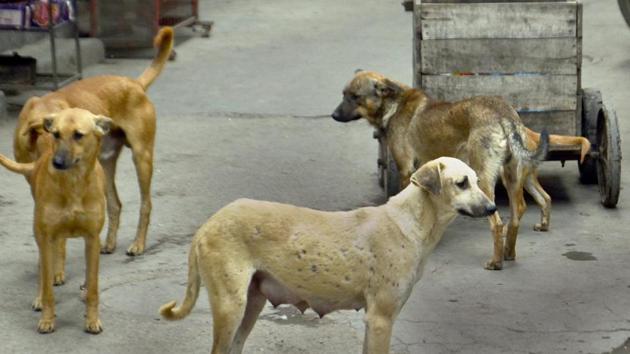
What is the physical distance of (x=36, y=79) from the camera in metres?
12.9

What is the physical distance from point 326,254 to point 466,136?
9.16 ft

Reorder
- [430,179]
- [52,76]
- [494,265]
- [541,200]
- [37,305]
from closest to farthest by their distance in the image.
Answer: [430,179] < [37,305] < [494,265] < [541,200] < [52,76]

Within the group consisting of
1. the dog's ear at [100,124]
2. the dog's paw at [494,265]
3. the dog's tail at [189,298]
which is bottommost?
the dog's paw at [494,265]

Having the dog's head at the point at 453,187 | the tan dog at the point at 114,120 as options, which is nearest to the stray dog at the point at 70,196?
the tan dog at the point at 114,120

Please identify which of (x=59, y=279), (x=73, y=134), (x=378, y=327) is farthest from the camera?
(x=59, y=279)

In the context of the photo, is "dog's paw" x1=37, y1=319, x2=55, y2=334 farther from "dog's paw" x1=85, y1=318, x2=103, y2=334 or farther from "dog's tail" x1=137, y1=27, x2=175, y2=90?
"dog's tail" x1=137, y1=27, x2=175, y2=90

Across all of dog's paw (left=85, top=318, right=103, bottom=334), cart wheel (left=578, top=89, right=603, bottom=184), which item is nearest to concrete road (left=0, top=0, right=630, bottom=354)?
dog's paw (left=85, top=318, right=103, bottom=334)

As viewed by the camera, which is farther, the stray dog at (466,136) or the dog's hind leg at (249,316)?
the stray dog at (466,136)

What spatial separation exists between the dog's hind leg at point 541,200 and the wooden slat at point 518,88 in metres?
0.67

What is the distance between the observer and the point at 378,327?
6.19 m

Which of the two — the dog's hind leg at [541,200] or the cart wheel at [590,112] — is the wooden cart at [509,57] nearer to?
the cart wheel at [590,112]

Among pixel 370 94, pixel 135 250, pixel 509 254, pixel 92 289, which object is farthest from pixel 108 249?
pixel 509 254

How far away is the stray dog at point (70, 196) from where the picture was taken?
702 centimetres

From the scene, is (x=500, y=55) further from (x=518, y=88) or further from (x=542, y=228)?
(x=542, y=228)
